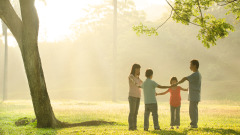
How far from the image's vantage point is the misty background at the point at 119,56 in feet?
188

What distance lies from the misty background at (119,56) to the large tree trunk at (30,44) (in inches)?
1499

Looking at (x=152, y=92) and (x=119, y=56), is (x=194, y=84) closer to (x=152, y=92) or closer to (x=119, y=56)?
(x=152, y=92)

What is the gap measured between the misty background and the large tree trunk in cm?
3807

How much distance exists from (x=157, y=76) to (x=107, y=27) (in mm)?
14947

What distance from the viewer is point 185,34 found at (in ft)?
204

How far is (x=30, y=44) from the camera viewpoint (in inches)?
498

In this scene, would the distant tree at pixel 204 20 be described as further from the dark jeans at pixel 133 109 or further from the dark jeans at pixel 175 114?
the dark jeans at pixel 133 109

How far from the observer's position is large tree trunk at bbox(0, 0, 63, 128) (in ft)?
41.3

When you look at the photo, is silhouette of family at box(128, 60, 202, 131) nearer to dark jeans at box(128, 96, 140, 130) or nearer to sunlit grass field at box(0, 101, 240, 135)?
dark jeans at box(128, 96, 140, 130)

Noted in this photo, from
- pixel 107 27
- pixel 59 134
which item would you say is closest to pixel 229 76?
pixel 107 27

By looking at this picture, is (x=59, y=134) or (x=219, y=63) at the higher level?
(x=219, y=63)

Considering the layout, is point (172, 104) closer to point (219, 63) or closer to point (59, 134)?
point (59, 134)

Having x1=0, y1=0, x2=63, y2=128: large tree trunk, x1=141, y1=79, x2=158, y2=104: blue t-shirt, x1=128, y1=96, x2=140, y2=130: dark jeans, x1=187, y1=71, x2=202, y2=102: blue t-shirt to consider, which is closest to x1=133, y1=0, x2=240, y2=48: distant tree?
x1=187, y1=71, x2=202, y2=102: blue t-shirt

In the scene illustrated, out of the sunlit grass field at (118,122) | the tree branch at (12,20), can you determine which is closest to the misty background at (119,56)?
the sunlit grass field at (118,122)
